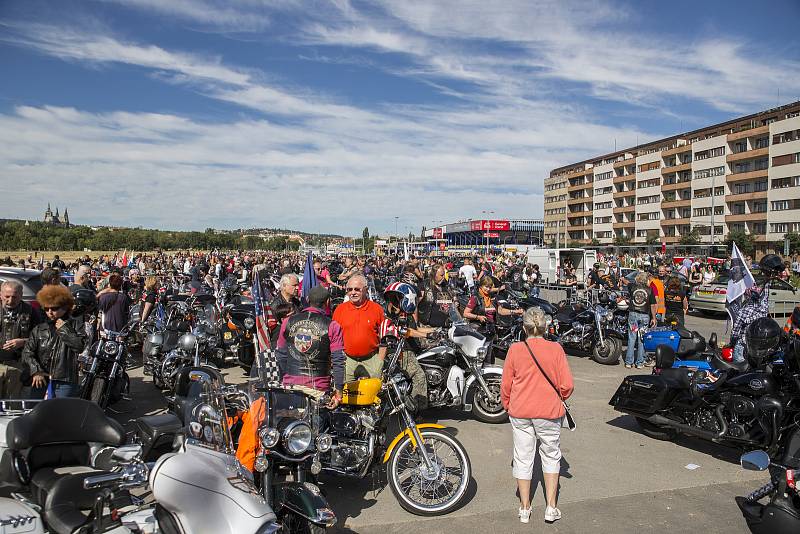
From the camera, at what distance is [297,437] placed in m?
3.33

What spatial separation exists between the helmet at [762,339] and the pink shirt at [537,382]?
9.04 ft

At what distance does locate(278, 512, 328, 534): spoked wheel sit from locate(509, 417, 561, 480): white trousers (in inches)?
69.9

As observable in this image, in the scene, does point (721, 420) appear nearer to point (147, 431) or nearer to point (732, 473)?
point (732, 473)

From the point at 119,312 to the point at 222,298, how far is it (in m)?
4.74

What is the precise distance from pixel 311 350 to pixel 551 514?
90.8 inches

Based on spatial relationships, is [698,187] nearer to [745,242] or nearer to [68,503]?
[745,242]

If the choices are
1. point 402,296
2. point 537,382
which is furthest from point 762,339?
point 402,296

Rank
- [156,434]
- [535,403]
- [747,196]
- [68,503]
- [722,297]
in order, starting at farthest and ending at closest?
[747,196]
[722,297]
[535,403]
[156,434]
[68,503]

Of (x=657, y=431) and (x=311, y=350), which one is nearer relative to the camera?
(x=311, y=350)

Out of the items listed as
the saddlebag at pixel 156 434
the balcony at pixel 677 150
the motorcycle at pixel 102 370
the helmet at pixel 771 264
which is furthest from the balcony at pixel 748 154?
the saddlebag at pixel 156 434

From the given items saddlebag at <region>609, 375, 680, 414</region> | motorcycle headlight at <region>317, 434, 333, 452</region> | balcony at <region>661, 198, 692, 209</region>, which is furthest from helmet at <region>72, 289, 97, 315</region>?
balcony at <region>661, 198, 692, 209</region>

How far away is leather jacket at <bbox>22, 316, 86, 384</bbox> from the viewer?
5.46 m

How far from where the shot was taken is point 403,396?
4.63m

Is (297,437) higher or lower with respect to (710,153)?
lower
